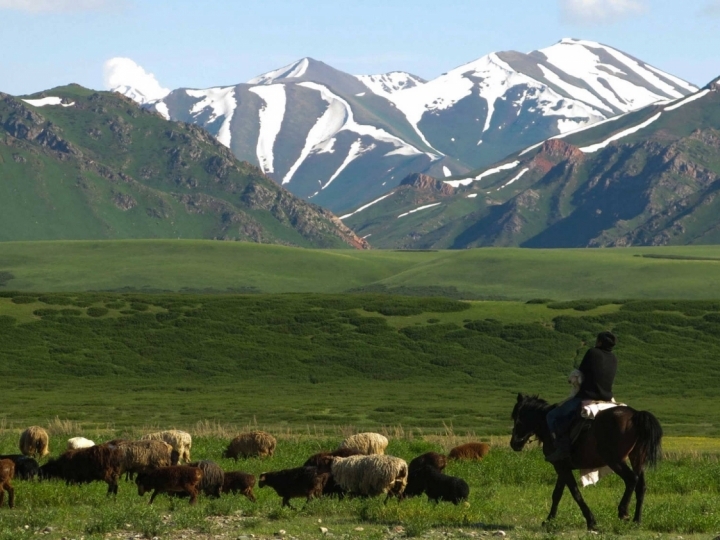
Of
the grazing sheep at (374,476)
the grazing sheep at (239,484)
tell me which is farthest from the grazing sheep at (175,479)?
the grazing sheep at (374,476)

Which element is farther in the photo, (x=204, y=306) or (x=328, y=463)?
(x=204, y=306)

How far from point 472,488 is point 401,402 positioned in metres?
60.1

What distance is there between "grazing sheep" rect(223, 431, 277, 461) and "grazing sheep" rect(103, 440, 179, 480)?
672cm

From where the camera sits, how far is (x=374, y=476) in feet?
85.0

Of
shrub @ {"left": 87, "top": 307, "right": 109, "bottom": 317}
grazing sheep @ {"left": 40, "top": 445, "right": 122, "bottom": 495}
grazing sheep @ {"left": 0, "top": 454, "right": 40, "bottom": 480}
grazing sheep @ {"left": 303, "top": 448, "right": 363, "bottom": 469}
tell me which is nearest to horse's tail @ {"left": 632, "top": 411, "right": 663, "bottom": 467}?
grazing sheep @ {"left": 303, "top": 448, "right": 363, "bottom": 469}

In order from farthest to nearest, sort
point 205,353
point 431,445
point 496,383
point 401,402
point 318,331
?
1. point 318,331
2. point 205,353
3. point 496,383
4. point 401,402
5. point 431,445

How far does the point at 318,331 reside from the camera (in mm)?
125562

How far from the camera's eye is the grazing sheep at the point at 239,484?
26.4 m

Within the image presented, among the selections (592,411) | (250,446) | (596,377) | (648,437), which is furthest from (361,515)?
(250,446)

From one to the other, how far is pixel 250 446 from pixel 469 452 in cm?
684

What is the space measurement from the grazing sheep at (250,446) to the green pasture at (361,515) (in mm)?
7271

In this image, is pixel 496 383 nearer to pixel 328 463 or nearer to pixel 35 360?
pixel 35 360

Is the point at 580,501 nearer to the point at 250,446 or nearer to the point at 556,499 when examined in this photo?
the point at 556,499

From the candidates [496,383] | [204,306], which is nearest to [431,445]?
[496,383]
